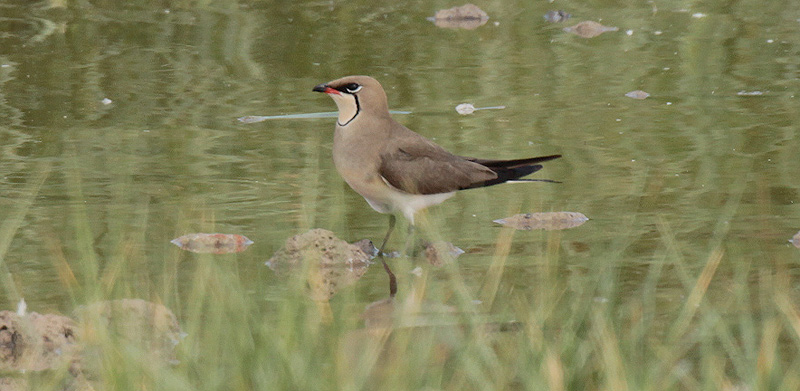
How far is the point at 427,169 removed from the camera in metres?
5.04

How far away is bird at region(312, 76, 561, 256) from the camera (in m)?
4.99

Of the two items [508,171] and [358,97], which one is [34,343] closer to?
[358,97]

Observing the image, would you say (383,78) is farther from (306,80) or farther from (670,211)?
(670,211)

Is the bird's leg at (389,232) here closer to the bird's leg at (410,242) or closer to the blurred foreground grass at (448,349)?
the bird's leg at (410,242)

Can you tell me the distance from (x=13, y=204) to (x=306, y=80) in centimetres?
292

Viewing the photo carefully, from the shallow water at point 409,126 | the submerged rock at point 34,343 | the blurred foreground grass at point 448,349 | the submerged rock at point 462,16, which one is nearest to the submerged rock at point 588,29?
the shallow water at point 409,126

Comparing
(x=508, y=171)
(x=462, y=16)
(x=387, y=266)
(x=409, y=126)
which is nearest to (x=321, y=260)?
(x=387, y=266)

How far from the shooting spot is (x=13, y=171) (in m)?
5.93

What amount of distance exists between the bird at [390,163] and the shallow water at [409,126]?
Result: 0.17m

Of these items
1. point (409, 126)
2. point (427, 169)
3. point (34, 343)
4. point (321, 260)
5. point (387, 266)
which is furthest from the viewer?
point (409, 126)

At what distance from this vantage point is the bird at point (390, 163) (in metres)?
4.99

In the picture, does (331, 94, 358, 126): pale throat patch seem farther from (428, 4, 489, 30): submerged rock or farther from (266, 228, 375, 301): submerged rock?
(428, 4, 489, 30): submerged rock

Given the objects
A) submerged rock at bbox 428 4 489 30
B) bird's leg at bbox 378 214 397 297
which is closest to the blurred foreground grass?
bird's leg at bbox 378 214 397 297

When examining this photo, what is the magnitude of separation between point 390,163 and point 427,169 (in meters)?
0.15
